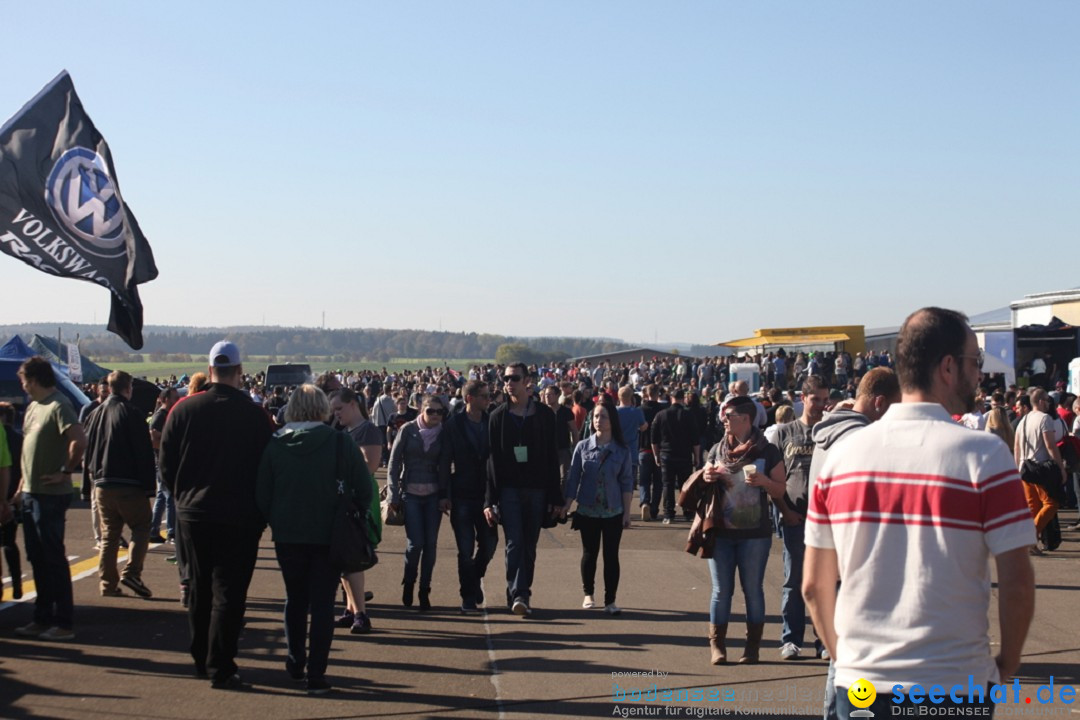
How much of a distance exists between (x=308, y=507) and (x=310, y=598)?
1.84ft

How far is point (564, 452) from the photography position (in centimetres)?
1747

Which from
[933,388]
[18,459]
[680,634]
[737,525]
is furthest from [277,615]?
[933,388]

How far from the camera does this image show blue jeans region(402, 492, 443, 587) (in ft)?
31.0

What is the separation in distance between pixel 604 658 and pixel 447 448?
101 inches

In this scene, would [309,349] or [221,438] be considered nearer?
[221,438]

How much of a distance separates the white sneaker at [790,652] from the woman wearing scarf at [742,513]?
214 millimetres

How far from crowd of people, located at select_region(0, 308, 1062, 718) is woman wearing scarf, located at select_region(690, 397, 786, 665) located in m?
0.01

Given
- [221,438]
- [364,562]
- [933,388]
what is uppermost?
[933,388]

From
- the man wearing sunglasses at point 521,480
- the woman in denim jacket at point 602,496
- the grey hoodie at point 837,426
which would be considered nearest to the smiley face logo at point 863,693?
the grey hoodie at point 837,426

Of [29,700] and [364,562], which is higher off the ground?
[364,562]

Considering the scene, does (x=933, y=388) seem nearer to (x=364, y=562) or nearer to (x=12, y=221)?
(x=364, y=562)

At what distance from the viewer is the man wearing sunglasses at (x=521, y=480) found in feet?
30.5

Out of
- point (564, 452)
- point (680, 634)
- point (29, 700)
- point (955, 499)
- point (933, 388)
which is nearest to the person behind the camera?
point (955, 499)

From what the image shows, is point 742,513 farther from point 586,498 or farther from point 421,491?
point 421,491
